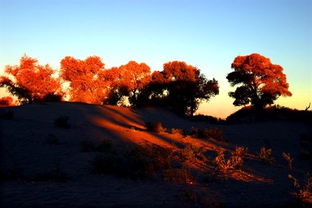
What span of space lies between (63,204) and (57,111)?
61.4 ft

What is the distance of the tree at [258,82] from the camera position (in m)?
38.6

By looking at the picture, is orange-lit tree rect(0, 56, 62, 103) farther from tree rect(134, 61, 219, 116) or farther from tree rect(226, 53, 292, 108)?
tree rect(226, 53, 292, 108)

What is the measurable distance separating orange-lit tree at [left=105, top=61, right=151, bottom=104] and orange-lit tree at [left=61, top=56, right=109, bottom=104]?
0.98 meters

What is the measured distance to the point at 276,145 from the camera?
61.9ft

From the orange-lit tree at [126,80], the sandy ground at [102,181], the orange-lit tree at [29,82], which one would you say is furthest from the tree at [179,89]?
the sandy ground at [102,181]

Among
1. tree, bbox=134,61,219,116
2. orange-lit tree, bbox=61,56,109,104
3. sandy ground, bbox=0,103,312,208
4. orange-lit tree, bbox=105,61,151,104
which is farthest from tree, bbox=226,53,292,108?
sandy ground, bbox=0,103,312,208

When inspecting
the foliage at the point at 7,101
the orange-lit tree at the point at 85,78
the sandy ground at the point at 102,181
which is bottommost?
the sandy ground at the point at 102,181

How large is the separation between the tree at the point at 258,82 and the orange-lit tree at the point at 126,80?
40.7ft

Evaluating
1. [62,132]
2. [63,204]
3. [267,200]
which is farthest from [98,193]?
[62,132]

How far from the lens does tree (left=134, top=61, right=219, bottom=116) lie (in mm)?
43375

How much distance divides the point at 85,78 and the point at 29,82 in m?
6.96

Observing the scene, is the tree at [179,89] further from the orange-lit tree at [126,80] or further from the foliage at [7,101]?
the foliage at [7,101]

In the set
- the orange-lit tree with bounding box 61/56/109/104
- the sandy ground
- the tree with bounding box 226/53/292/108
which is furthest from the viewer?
the orange-lit tree with bounding box 61/56/109/104

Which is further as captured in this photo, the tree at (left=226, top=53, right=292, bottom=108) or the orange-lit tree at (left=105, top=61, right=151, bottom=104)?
the orange-lit tree at (left=105, top=61, right=151, bottom=104)
